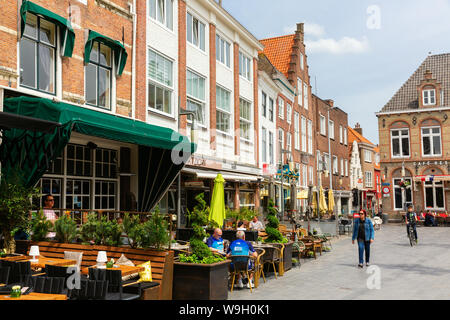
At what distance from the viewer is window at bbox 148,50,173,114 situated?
627 inches

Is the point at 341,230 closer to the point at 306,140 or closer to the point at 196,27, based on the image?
the point at 306,140

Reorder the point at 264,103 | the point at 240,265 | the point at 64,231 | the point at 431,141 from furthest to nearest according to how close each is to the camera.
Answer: the point at 431,141 < the point at 264,103 < the point at 240,265 < the point at 64,231

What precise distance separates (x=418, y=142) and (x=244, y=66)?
2442 centimetres

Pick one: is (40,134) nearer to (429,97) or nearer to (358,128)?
(429,97)

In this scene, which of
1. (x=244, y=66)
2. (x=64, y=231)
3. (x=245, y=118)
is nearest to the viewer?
(x=64, y=231)

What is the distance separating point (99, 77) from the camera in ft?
44.7

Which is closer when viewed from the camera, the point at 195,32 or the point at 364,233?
the point at 364,233

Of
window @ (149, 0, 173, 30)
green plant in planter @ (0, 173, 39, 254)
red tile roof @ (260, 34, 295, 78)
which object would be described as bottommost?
green plant in planter @ (0, 173, 39, 254)

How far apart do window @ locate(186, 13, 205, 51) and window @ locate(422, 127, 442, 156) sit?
2940cm

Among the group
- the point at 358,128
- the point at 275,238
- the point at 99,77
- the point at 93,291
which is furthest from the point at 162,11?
the point at 358,128

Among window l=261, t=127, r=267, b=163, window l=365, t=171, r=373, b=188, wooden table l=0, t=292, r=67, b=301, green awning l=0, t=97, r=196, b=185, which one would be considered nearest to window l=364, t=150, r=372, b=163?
window l=365, t=171, r=373, b=188

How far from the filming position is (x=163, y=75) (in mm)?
16656

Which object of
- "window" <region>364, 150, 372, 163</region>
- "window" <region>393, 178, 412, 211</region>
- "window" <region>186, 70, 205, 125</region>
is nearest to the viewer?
"window" <region>186, 70, 205, 125</region>

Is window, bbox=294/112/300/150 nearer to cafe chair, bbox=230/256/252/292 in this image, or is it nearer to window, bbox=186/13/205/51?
window, bbox=186/13/205/51
